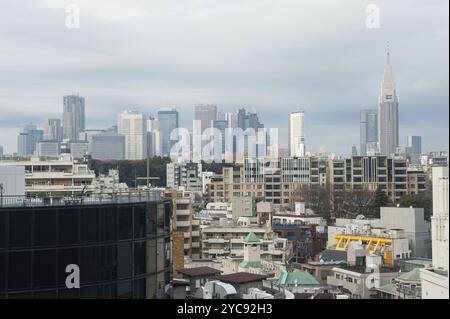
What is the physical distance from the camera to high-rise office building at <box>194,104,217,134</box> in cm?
2373

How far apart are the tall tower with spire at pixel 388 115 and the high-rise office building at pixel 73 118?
10397mm

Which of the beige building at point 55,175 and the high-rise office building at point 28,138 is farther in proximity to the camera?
the high-rise office building at point 28,138

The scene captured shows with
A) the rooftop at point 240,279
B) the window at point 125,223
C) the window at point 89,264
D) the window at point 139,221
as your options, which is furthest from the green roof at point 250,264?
the window at point 89,264

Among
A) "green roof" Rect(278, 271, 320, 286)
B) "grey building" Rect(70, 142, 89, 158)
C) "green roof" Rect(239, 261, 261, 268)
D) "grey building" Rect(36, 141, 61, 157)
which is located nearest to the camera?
"green roof" Rect(278, 271, 320, 286)

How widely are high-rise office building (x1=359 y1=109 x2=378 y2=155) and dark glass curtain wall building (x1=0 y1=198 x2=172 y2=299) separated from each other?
16064mm

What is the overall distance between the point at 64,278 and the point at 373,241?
947 cm

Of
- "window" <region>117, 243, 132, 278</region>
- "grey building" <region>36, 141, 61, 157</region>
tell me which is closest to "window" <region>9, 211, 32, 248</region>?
"window" <region>117, 243, 132, 278</region>

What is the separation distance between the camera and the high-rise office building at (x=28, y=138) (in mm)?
25573

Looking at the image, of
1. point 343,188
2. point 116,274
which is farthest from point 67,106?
point 116,274

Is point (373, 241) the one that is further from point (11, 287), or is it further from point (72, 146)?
point (72, 146)

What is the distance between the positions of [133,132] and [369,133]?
8.27m

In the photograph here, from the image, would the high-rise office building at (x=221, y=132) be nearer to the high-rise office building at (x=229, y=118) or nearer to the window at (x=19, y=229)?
the high-rise office building at (x=229, y=118)

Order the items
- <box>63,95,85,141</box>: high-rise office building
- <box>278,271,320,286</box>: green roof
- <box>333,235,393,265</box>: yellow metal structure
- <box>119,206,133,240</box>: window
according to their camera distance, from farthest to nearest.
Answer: <box>63,95,85,141</box>: high-rise office building < <box>333,235,393,265</box>: yellow metal structure < <box>278,271,320,286</box>: green roof < <box>119,206,133,240</box>: window

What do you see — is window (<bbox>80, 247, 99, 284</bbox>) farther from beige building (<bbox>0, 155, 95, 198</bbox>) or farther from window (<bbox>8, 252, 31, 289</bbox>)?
beige building (<bbox>0, 155, 95, 198</bbox>)
